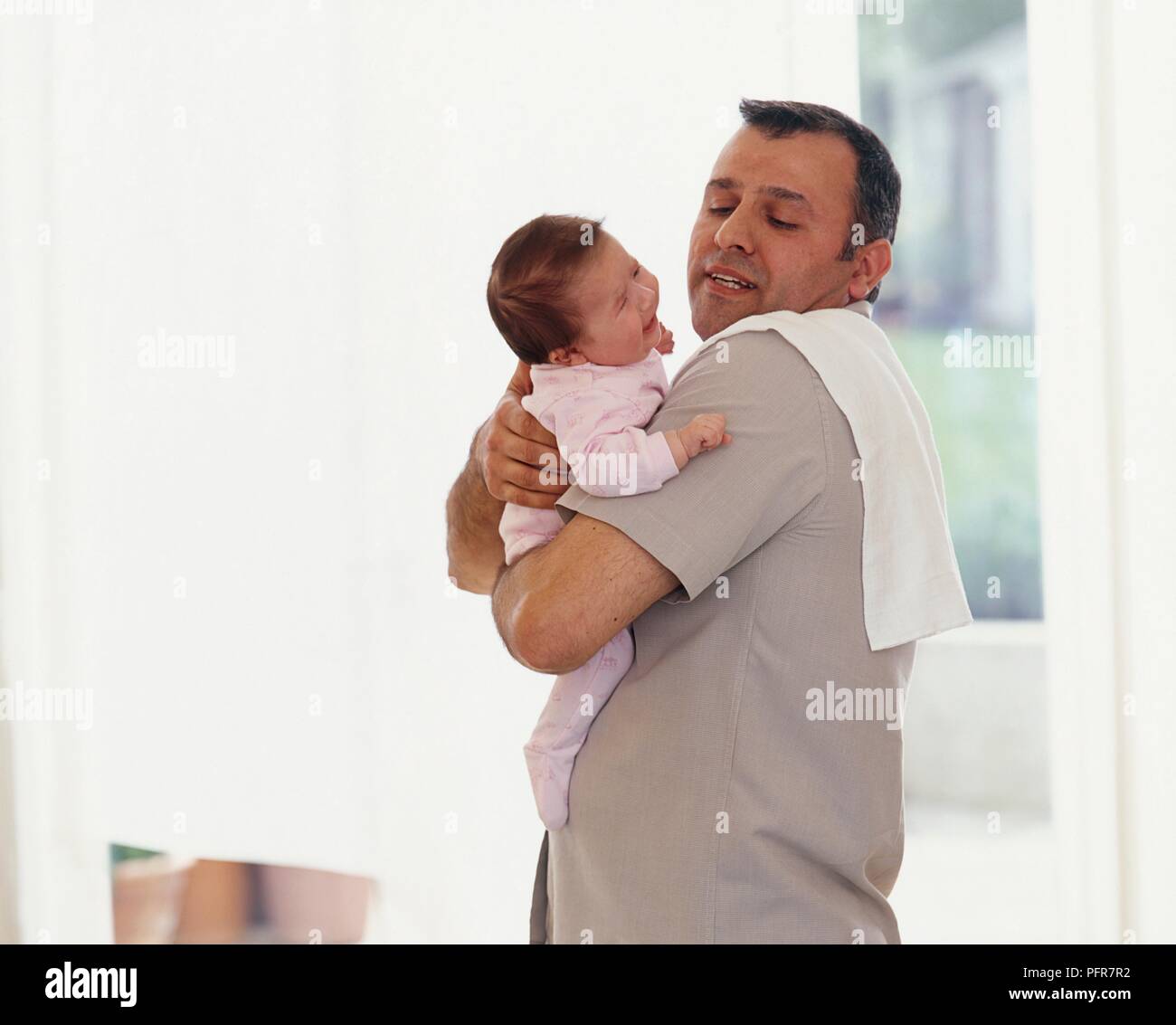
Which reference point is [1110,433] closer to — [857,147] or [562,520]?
[857,147]

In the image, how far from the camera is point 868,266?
4.63ft

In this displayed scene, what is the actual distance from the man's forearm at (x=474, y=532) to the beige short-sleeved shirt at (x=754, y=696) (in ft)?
0.91

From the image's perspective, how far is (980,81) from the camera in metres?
3.08

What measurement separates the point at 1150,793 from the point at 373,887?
1509 mm

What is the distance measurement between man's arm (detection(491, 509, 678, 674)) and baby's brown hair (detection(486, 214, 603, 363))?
26cm

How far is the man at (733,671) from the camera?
1.10 meters

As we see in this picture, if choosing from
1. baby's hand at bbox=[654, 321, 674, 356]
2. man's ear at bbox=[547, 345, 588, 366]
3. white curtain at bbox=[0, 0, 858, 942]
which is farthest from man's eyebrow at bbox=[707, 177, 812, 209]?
white curtain at bbox=[0, 0, 858, 942]

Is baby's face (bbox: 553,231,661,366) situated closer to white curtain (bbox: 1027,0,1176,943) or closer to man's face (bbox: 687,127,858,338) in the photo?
man's face (bbox: 687,127,858,338)

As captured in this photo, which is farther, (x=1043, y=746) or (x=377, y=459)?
(x=1043, y=746)

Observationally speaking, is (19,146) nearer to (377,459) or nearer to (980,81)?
(377,459)

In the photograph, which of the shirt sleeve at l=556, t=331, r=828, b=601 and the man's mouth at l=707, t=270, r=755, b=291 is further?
the man's mouth at l=707, t=270, r=755, b=291

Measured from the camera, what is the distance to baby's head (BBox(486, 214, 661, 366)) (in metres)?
1.26

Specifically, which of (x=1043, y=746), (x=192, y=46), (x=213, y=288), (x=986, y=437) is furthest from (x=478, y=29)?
(x=1043, y=746)

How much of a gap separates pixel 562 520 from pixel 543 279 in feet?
0.86
